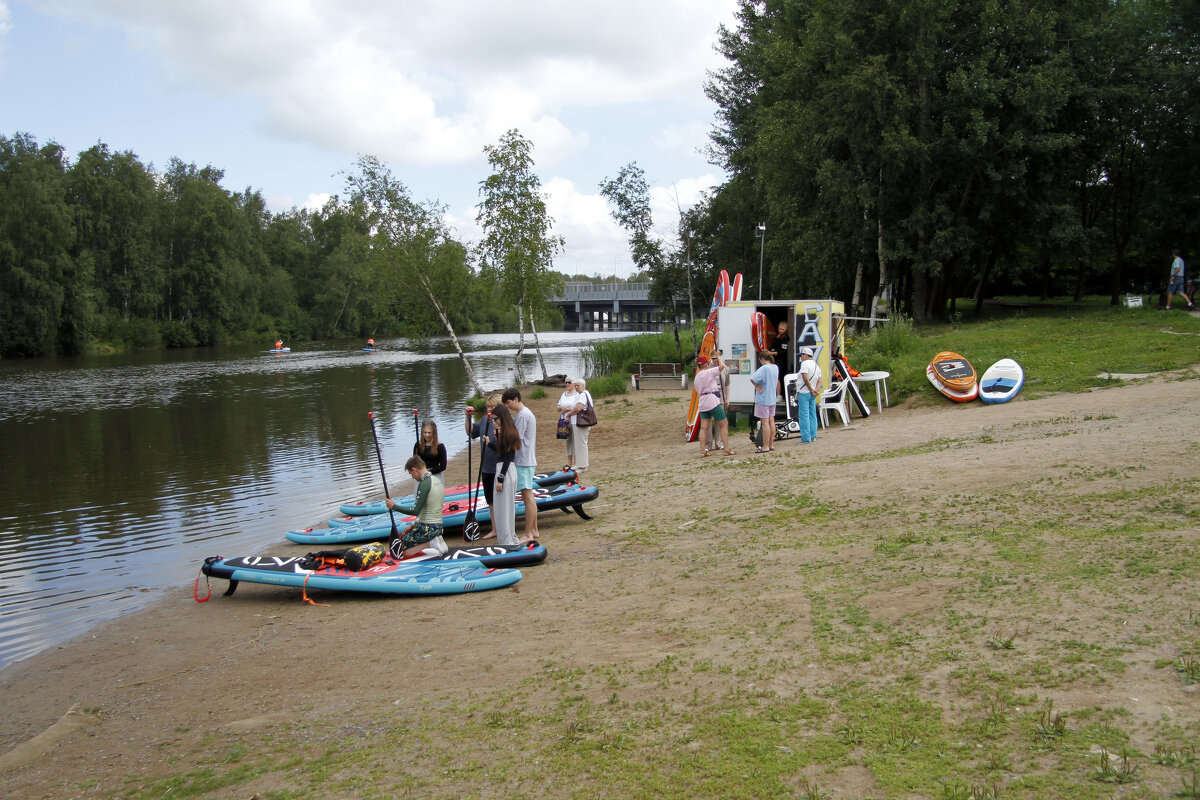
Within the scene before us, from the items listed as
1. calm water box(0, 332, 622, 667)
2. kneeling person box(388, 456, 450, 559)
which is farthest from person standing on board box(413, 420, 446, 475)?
calm water box(0, 332, 622, 667)

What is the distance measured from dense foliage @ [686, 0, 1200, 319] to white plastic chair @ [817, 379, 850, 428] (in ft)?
43.8

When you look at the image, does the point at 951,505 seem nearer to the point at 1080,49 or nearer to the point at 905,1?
the point at 905,1

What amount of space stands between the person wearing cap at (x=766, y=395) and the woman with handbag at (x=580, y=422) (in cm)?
289

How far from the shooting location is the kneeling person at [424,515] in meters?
10.1

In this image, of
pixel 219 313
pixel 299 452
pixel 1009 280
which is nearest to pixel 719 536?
pixel 299 452

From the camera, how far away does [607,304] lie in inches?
4210

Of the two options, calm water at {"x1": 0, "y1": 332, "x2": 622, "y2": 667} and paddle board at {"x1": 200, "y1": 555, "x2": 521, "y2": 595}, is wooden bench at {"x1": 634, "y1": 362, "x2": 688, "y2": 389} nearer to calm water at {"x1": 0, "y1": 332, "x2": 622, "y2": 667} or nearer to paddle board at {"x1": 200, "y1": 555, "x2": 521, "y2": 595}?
calm water at {"x1": 0, "y1": 332, "x2": 622, "y2": 667}

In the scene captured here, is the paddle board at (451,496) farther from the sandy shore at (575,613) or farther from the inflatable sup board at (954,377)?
the inflatable sup board at (954,377)

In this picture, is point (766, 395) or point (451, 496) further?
point (766, 395)

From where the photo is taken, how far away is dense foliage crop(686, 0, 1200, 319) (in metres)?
26.7

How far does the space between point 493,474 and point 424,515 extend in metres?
1.02

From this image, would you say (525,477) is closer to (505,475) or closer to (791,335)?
(505,475)

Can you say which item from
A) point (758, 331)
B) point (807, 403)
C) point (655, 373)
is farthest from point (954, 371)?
point (655, 373)

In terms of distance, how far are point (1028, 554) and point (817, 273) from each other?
88.4 feet
